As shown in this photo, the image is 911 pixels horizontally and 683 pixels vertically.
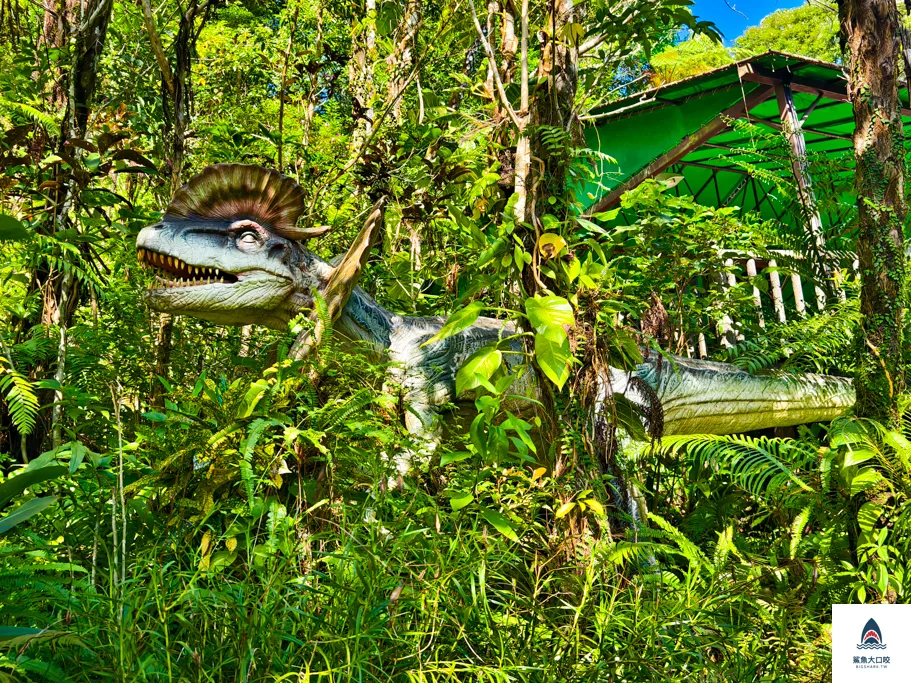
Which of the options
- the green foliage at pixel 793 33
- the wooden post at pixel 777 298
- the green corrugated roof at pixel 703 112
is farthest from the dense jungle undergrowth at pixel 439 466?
the green foliage at pixel 793 33

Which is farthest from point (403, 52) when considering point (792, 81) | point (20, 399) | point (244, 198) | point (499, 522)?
point (792, 81)

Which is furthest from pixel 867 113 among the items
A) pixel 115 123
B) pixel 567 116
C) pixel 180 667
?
pixel 115 123

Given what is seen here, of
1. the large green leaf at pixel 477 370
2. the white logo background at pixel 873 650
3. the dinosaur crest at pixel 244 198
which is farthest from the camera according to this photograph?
the dinosaur crest at pixel 244 198

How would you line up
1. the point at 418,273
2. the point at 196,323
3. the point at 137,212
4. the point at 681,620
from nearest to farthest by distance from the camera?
the point at 681,620 → the point at 137,212 → the point at 196,323 → the point at 418,273

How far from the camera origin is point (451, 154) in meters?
4.36

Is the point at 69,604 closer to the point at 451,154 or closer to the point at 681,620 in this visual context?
the point at 681,620

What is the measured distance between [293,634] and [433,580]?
0.36m

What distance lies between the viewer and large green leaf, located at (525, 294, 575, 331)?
224 centimetres

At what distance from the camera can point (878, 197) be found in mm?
2855

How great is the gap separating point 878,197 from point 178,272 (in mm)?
2623

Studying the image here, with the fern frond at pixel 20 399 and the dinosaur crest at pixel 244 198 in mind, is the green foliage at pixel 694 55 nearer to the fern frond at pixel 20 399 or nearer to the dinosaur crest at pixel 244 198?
the dinosaur crest at pixel 244 198

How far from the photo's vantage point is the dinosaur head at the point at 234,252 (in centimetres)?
308

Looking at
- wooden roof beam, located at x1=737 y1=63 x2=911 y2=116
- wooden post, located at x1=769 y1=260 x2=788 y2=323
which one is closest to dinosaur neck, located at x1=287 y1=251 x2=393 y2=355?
wooden post, located at x1=769 y1=260 x2=788 y2=323

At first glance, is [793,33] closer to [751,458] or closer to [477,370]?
[751,458]
